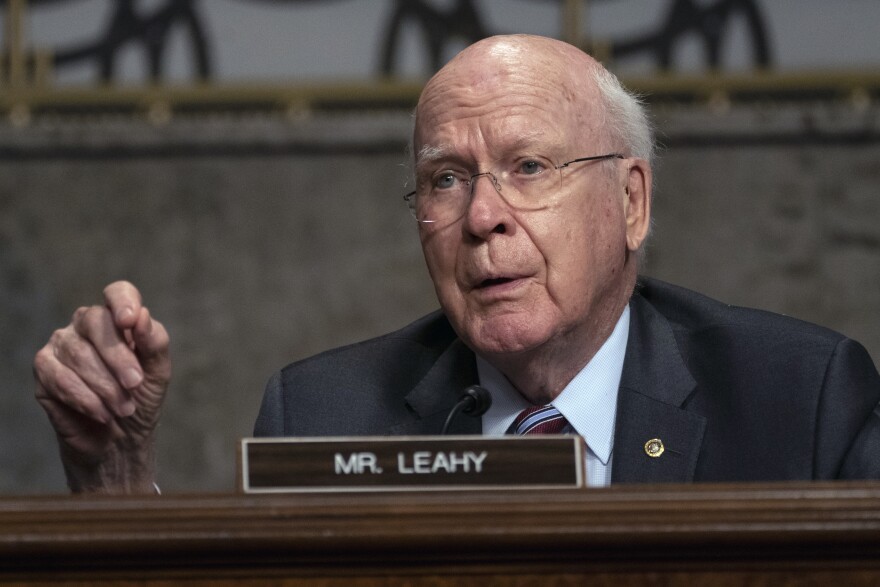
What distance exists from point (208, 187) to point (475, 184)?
2385 mm

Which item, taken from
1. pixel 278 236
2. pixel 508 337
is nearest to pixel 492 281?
pixel 508 337

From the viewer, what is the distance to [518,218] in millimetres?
2297

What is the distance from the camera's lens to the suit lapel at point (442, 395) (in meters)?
2.43

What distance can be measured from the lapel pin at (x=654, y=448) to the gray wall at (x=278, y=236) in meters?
2.30

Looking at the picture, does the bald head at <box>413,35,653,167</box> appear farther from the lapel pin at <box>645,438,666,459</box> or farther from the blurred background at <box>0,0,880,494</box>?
the blurred background at <box>0,0,880,494</box>

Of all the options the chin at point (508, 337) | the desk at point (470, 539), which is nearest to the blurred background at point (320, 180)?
the chin at point (508, 337)

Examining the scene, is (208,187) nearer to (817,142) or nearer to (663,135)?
(663,135)

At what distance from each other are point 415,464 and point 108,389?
2.20 feet

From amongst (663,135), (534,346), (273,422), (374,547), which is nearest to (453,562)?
(374,547)

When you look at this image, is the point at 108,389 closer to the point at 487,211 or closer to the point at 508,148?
the point at 487,211

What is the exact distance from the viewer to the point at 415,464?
58.3 inches

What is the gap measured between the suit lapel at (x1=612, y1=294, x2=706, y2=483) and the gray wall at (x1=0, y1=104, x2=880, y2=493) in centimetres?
207

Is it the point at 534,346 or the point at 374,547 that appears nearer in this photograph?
the point at 374,547

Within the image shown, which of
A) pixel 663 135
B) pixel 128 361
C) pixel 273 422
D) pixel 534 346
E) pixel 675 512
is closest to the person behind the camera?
pixel 675 512
